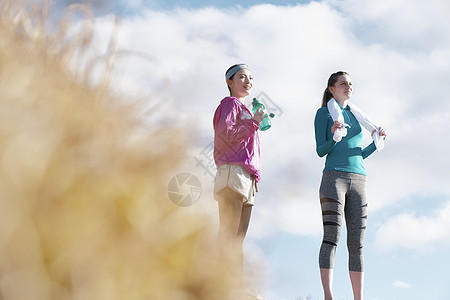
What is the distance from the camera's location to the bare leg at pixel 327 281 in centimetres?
275

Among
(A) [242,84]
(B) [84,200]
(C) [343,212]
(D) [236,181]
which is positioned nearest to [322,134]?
(C) [343,212]

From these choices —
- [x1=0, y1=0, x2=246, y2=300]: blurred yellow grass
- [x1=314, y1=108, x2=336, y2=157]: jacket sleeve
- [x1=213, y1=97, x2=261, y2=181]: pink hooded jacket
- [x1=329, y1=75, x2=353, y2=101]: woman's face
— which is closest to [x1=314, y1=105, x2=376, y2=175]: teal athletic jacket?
[x1=314, y1=108, x2=336, y2=157]: jacket sleeve

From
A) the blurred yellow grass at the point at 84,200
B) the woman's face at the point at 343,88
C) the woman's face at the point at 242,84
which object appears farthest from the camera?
the woman's face at the point at 343,88

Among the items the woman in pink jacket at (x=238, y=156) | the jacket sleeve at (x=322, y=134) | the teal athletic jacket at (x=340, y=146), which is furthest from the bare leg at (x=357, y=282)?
the woman in pink jacket at (x=238, y=156)

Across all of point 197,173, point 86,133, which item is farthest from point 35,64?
point 197,173

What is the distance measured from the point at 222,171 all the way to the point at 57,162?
2.02m

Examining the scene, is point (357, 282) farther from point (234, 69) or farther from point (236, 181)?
point (234, 69)

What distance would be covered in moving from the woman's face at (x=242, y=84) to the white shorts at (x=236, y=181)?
19.3 inches

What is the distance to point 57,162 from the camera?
0.43 metres

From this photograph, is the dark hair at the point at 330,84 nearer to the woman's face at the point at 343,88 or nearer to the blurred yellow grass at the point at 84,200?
the woman's face at the point at 343,88

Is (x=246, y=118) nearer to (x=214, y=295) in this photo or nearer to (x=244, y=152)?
(x=244, y=152)

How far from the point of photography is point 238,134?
236 centimetres

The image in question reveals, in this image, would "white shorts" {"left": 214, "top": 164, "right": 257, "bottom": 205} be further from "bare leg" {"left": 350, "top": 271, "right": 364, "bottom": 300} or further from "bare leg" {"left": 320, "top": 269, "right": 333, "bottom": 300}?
"bare leg" {"left": 350, "top": 271, "right": 364, "bottom": 300}

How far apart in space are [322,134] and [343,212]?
0.52m
